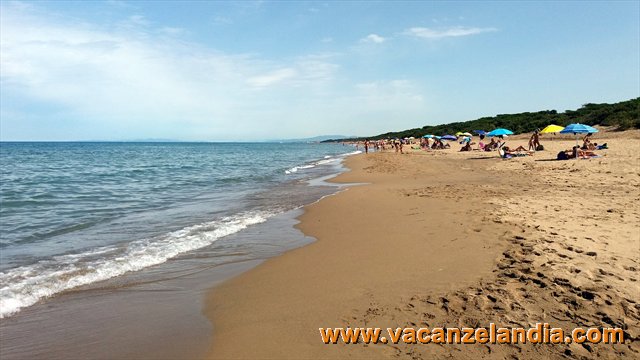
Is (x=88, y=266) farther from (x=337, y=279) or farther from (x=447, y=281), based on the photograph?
(x=447, y=281)

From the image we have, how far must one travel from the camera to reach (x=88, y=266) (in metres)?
6.12

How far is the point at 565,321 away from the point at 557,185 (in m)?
10.3

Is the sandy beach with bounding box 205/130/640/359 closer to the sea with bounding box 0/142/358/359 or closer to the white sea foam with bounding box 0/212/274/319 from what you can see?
the sea with bounding box 0/142/358/359

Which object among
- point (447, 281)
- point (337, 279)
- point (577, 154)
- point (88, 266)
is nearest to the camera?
point (447, 281)

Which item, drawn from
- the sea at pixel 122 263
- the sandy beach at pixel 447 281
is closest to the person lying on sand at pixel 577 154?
the sandy beach at pixel 447 281

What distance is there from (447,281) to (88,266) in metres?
5.60

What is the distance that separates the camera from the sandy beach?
3.50m

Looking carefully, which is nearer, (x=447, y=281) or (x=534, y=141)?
(x=447, y=281)

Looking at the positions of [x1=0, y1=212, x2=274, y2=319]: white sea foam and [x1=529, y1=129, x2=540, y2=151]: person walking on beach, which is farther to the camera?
[x1=529, y1=129, x2=540, y2=151]: person walking on beach

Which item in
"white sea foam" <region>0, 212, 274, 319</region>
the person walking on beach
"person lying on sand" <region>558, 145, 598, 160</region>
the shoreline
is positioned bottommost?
the shoreline

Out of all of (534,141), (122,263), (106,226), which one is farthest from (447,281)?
(534,141)

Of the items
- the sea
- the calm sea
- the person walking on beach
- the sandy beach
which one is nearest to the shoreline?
the sandy beach

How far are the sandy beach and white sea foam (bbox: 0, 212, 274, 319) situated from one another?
6.32 ft

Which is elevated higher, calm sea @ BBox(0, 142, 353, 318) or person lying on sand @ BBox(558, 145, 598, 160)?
person lying on sand @ BBox(558, 145, 598, 160)
